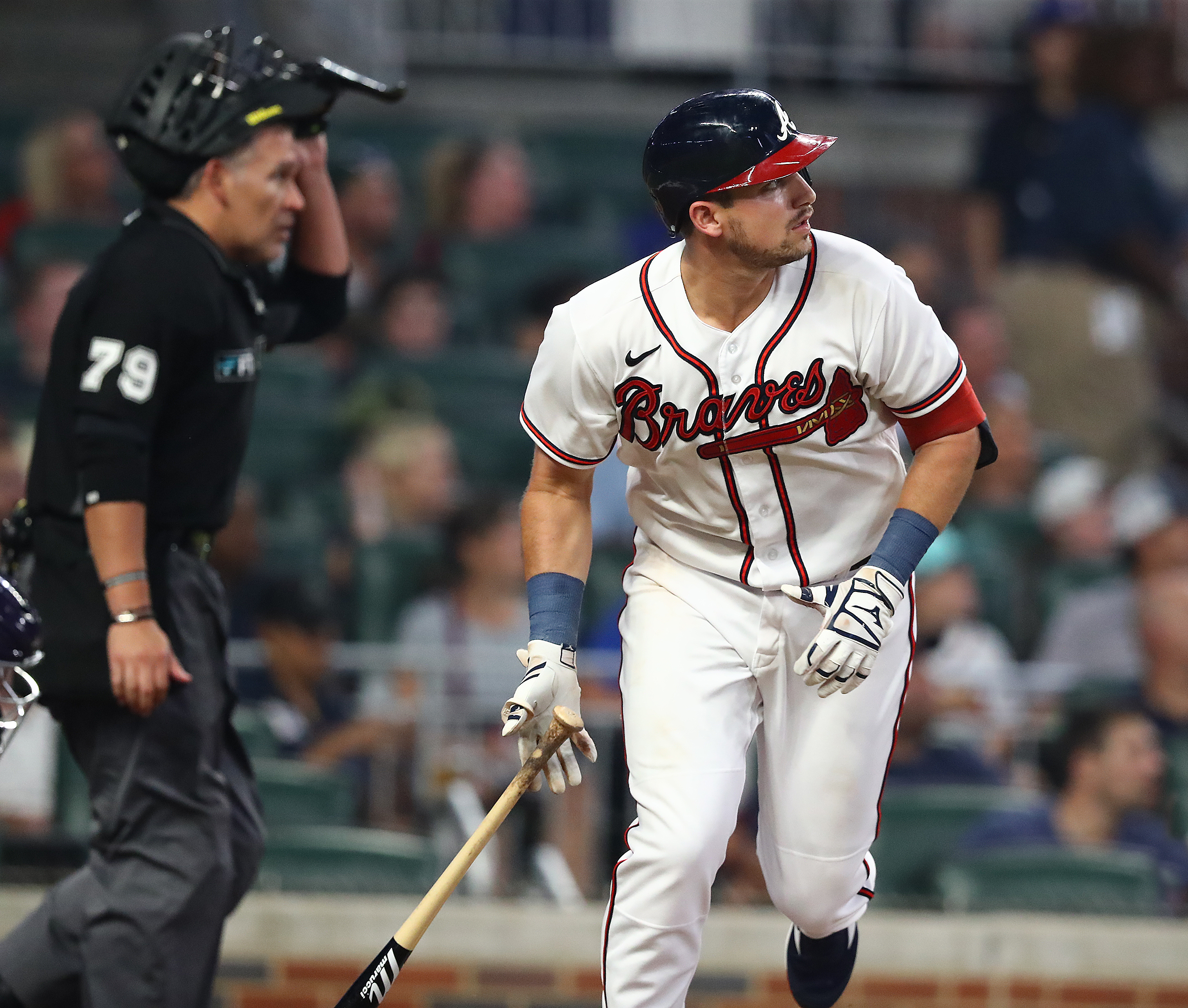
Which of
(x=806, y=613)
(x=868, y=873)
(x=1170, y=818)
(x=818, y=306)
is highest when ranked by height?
(x=818, y=306)

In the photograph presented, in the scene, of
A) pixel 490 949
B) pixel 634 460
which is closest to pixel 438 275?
pixel 490 949

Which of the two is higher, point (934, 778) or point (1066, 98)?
point (1066, 98)

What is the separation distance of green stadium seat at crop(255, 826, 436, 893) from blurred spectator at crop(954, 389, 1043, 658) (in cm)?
258

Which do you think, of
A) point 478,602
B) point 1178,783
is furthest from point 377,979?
point 1178,783

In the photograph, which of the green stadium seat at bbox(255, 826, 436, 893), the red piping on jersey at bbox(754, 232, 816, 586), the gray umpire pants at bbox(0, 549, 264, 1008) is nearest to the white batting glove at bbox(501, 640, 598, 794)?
the red piping on jersey at bbox(754, 232, 816, 586)

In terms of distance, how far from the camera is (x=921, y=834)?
15.3 ft

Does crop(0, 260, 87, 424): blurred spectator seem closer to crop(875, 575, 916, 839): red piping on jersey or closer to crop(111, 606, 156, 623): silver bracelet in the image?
crop(111, 606, 156, 623): silver bracelet

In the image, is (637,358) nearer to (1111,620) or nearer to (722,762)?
(722,762)

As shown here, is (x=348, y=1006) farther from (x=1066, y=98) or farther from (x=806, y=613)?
(x=1066, y=98)

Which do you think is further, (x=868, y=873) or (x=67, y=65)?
(x=67, y=65)

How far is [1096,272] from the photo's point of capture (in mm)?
8008

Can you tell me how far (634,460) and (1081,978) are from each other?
1.85 metres

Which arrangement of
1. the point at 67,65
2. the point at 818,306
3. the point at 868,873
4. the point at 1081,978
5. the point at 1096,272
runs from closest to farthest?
the point at 818,306 → the point at 868,873 → the point at 1081,978 → the point at 1096,272 → the point at 67,65

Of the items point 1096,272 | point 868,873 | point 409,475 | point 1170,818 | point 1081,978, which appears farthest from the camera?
point 1096,272
